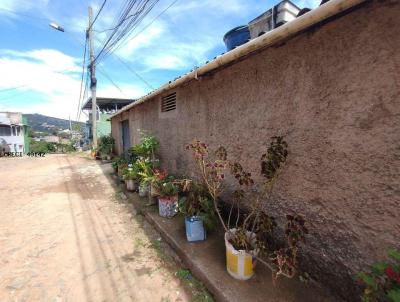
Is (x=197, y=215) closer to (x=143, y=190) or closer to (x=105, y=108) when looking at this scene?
(x=143, y=190)

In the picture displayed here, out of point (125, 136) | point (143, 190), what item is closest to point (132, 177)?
point (143, 190)

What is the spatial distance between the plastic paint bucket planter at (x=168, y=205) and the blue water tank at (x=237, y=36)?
3033 mm

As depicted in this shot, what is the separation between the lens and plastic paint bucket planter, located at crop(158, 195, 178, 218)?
4422mm

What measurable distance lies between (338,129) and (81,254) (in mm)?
3870

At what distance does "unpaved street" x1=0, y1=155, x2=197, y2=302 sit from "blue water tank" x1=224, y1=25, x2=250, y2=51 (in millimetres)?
3713

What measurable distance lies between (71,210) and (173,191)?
2835 millimetres

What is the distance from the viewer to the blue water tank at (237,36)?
3967mm

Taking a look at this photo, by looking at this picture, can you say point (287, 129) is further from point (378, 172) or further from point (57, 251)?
point (57, 251)

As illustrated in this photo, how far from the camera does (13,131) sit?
115 feet

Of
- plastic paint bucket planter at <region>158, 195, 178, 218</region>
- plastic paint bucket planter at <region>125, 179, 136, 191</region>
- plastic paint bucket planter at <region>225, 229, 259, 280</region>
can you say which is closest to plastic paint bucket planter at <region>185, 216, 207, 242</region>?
plastic paint bucket planter at <region>225, 229, 259, 280</region>

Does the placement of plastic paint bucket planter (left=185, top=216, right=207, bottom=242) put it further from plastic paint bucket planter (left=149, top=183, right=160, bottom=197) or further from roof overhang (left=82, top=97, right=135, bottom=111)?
roof overhang (left=82, top=97, right=135, bottom=111)

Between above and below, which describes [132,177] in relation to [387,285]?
below

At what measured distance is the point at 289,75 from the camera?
8.68 ft

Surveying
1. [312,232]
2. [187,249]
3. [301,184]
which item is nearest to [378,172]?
[301,184]
